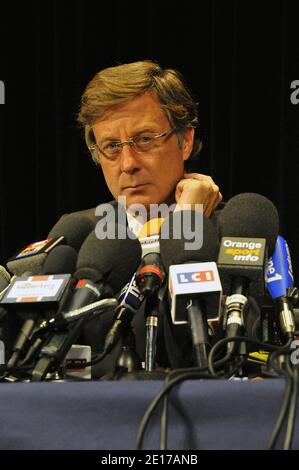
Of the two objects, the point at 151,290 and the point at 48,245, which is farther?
the point at 48,245

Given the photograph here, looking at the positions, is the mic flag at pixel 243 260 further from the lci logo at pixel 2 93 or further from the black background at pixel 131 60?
the lci logo at pixel 2 93

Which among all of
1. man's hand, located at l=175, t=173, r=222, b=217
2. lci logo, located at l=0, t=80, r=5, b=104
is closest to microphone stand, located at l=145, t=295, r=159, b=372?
man's hand, located at l=175, t=173, r=222, b=217

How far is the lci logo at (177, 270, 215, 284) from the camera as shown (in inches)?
33.2

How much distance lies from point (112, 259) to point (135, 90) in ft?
3.06

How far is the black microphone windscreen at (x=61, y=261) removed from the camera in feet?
3.41

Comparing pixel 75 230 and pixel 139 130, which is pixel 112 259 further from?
pixel 139 130

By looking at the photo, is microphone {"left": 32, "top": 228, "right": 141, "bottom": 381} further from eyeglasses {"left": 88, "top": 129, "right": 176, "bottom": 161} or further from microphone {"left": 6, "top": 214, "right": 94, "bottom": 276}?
eyeglasses {"left": 88, "top": 129, "right": 176, "bottom": 161}

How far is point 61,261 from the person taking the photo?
1059 mm

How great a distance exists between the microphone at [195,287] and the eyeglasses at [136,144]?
2.82ft

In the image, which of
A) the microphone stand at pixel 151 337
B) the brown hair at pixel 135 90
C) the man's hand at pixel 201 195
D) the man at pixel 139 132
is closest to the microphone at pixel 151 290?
the microphone stand at pixel 151 337

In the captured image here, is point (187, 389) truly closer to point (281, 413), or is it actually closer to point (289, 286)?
point (281, 413)

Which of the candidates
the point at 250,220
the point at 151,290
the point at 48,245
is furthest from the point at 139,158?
the point at 151,290
